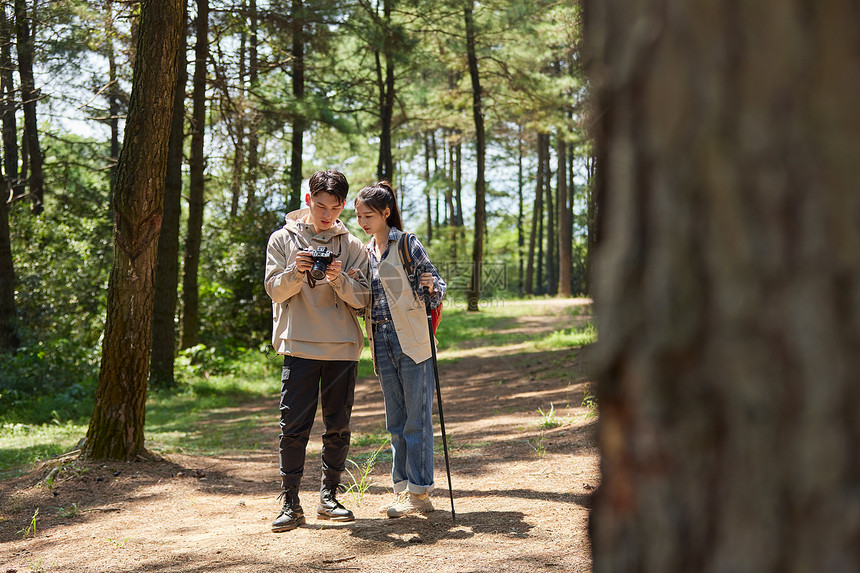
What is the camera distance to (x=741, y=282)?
2.89 feet

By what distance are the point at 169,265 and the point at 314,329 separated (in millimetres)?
7965

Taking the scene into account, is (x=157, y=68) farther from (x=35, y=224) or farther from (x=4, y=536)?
(x=35, y=224)

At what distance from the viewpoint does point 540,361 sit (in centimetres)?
1194

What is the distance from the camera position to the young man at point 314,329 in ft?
13.3

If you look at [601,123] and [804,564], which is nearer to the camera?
[804,564]

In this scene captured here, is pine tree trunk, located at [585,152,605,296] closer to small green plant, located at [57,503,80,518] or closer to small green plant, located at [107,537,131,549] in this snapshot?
small green plant, located at [107,537,131,549]

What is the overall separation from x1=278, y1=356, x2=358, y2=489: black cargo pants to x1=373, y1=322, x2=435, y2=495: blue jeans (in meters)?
0.22

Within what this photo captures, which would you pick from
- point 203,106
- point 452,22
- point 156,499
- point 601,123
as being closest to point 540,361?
point 203,106

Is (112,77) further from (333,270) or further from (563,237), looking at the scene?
(563,237)

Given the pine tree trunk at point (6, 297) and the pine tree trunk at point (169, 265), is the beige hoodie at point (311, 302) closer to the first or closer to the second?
the pine tree trunk at point (169, 265)

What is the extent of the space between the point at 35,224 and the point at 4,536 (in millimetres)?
12083

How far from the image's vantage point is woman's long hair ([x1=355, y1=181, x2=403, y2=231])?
13.6 ft

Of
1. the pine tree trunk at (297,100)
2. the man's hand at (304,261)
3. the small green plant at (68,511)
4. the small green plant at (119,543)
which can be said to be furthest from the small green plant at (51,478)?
the pine tree trunk at (297,100)

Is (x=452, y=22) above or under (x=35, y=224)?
above
